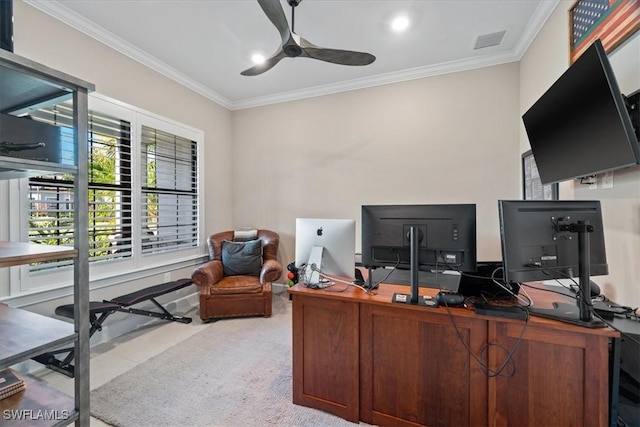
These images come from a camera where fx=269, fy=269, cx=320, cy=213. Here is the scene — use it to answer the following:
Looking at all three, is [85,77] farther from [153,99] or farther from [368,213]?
[368,213]

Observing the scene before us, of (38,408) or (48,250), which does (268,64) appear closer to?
(48,250)

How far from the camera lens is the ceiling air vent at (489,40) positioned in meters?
2.77

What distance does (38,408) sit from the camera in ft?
3.77

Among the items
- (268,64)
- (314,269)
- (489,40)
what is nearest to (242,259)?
(314,269)

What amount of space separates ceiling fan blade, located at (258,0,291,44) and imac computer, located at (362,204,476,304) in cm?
143

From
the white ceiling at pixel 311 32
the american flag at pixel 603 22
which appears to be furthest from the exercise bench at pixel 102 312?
the american flag at pixel 603 22

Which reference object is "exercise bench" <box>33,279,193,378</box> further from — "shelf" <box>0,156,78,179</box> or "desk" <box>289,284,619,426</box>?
"desk" <box>289,284,619,426</box>

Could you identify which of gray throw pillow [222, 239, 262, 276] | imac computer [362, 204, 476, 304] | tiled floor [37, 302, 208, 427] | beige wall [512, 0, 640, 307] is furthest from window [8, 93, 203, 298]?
beige wall [512, 0, 640, 307]

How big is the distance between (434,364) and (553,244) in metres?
0.87

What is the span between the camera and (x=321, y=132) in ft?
13.2

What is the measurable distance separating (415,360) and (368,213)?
0.89m

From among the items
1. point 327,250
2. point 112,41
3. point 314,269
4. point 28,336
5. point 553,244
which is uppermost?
point 112,41

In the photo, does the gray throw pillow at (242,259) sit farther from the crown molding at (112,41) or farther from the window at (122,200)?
the crown molding at (112,41)

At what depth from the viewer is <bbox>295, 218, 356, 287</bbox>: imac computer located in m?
1.80
